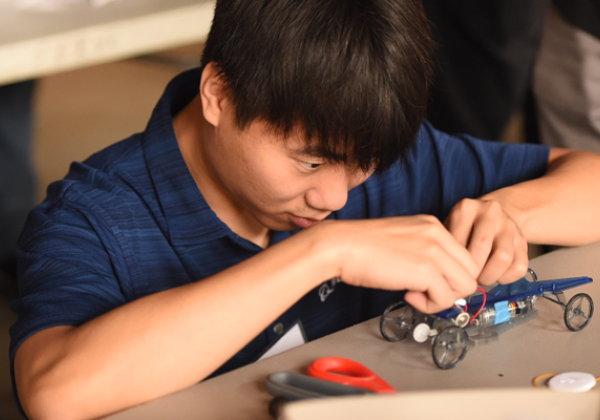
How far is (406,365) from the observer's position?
58 centimetres

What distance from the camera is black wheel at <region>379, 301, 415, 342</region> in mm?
627

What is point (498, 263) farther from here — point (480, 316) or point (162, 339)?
point (162, 339)

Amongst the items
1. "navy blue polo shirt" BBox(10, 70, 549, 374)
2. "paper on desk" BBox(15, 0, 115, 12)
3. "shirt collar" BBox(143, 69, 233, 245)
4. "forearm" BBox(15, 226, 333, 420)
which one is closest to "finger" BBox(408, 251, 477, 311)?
Result: "forearm" BBox(15, 226, 333, 420)

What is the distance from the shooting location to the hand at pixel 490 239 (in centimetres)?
66

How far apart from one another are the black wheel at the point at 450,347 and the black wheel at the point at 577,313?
0.43 ft

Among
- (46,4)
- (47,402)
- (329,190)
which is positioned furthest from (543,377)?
(46,4)

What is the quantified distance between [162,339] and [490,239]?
0.38m

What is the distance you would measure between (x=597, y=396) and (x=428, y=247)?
24cm

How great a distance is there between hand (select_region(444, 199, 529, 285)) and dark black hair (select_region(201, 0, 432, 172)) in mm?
132

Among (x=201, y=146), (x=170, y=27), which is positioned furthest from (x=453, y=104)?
(x=201, y=146)

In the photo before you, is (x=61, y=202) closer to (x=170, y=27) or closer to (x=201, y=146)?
(x=201, y=146)

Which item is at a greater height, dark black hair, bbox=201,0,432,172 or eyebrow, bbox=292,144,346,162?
dark black hair, bbox=201,0,432,172

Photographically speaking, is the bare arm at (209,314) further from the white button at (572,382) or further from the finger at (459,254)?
the white button at (572,382)

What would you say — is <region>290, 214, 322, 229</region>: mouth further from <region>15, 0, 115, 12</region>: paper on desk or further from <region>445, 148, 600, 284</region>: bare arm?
<region>15, 0, 115, 12</region>: paper on desk
